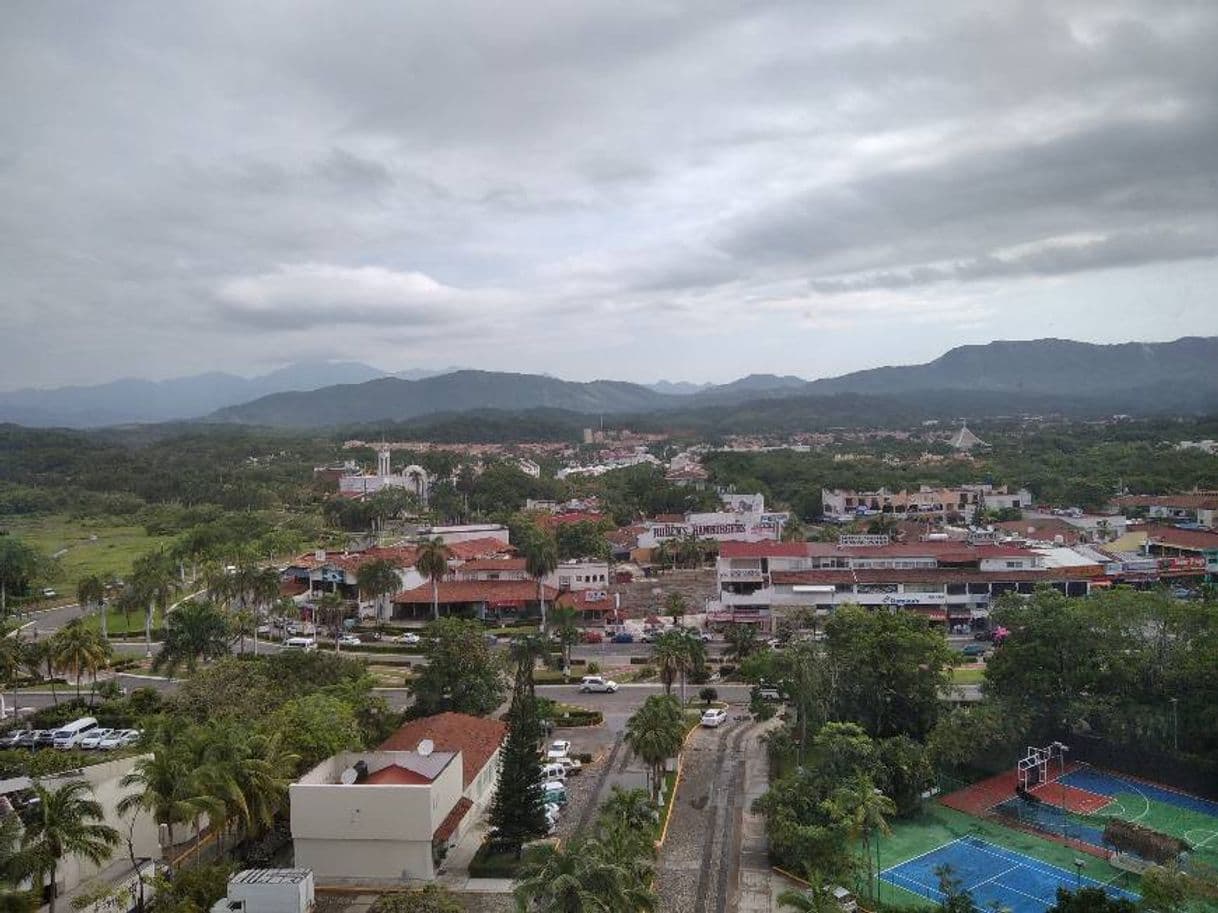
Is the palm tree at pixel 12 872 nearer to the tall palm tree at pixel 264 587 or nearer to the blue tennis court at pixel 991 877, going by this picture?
the blue tennis court at pixel 991 877

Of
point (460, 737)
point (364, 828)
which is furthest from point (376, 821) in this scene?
point (460, 737)

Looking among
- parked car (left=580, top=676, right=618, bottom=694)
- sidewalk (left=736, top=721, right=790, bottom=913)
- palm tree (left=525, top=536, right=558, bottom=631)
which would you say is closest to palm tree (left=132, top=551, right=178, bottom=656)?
palm tree (left=525, top=536, right=558, bottom=631)

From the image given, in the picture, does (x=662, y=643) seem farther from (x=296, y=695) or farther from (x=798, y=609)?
(x=798, y=609)

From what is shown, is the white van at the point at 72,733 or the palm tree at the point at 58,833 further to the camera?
the white van at the point at 72,733

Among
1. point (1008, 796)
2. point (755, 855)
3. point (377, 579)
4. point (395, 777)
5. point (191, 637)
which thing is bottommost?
point (1008, 796)

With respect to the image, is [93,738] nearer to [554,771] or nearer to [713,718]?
[554,771]

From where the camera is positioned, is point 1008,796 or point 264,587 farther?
point 264,587

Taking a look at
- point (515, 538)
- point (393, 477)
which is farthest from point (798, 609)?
point (393, 477)

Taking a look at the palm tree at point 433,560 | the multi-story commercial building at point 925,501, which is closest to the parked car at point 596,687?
the palm tree at point 433,560
